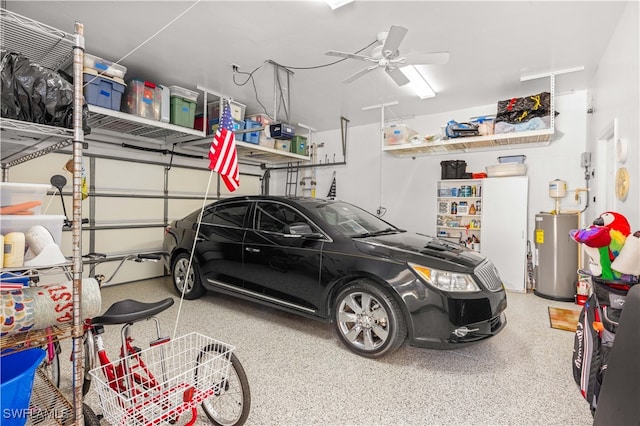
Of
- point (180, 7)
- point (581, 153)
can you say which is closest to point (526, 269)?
point (581, 153)

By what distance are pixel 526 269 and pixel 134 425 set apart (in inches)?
206

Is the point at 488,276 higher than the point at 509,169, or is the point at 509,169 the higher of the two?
the point at 509,169

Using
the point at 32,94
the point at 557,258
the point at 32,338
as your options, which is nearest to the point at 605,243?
the point at 32,338

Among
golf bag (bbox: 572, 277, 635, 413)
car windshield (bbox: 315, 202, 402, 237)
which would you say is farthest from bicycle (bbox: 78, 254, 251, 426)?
golf bag (bbox: 572, 277, 635, 413)

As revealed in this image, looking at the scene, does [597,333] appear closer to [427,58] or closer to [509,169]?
[427,58]

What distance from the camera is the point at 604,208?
3.65 meters

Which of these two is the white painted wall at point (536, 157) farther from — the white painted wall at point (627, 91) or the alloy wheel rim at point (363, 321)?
the alloy wheel rim at point (363, 321)

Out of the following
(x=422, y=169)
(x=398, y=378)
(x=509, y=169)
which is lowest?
(x=398, y=378)

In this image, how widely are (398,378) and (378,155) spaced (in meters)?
4.83

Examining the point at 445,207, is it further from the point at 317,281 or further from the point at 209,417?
the point at 209,417

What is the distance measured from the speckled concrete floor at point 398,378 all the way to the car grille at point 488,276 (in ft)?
2.03

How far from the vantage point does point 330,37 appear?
316 cm

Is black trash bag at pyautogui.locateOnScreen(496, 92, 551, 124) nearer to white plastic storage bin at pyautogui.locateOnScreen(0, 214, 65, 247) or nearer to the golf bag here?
the golf bag

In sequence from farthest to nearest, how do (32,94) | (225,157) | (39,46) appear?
(225,157)
(39,46)
(32,94)
